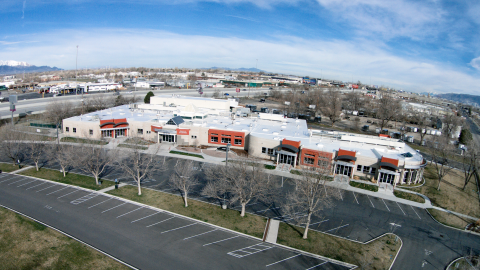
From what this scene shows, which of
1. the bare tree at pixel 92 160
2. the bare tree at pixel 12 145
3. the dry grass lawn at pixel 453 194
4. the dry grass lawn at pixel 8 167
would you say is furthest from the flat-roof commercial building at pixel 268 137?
the bare tree at pixel 92 160

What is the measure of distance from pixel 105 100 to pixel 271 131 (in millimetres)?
53958

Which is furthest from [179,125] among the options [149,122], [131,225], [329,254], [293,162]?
[329,254]

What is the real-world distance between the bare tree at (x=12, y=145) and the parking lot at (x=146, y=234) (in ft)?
27.9

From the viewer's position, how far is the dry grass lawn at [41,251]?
20.3 m

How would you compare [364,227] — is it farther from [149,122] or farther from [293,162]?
[149,122]

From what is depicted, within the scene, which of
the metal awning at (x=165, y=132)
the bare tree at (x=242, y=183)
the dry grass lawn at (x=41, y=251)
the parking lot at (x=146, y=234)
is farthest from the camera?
the metal awning at (x=165, y=132)

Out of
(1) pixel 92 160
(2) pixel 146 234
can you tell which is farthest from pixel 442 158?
(1) pixel 92 160

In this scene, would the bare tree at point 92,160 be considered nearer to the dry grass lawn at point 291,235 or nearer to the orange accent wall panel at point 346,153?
the dry grass lawn at point 291,235

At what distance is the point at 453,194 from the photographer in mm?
37312

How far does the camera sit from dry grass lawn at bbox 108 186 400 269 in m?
22.5

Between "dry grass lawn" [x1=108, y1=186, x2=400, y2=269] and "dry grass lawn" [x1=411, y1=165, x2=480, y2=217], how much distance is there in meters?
14.7

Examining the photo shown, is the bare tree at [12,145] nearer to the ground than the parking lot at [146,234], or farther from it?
farther from it

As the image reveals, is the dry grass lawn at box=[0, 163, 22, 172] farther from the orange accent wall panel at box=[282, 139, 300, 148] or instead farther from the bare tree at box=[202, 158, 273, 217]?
the orange accent wall panel at box=[282, 139, 300, 148]

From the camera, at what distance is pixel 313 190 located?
2519 cm
